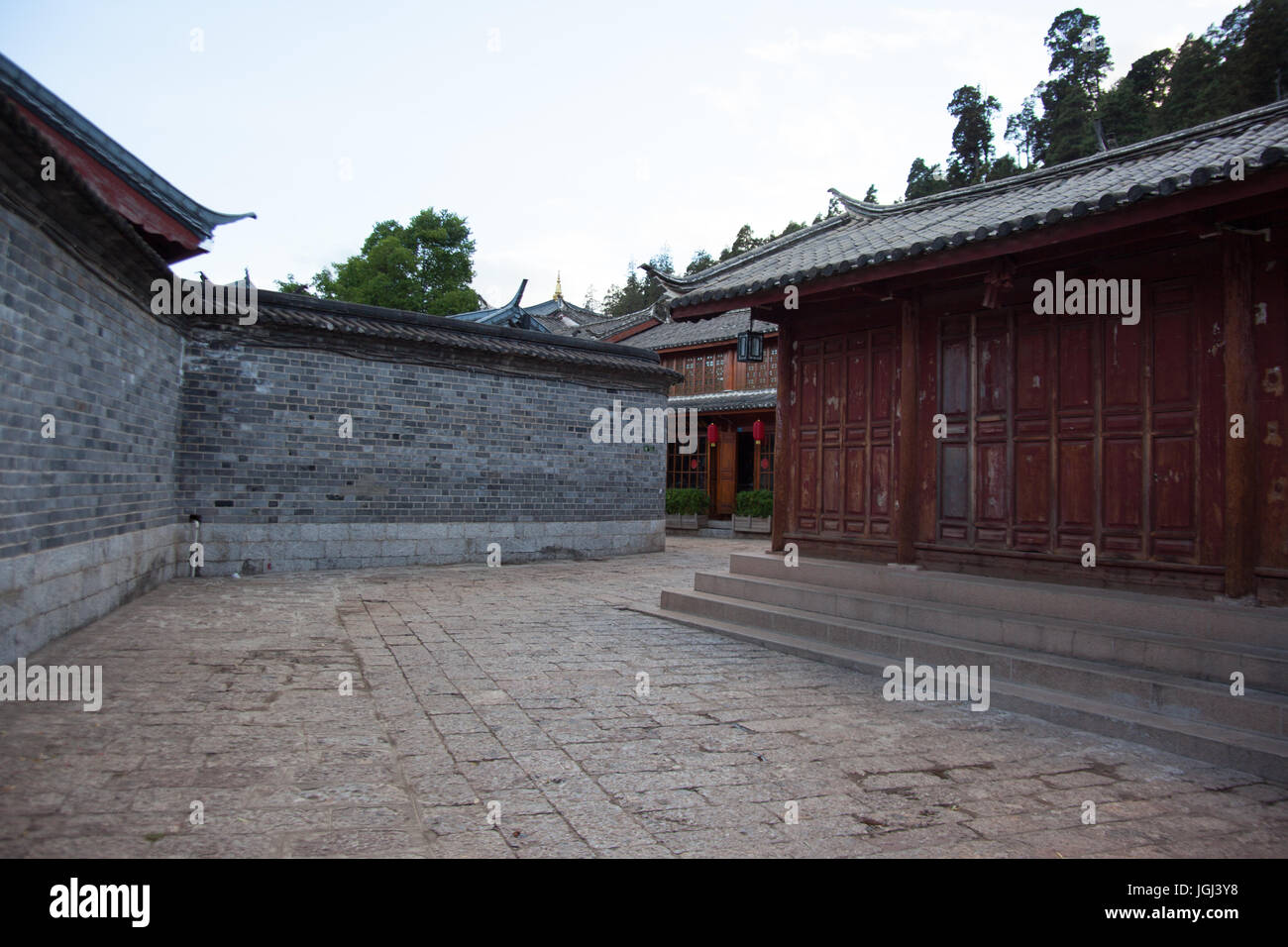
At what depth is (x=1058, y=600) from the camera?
5418 mm

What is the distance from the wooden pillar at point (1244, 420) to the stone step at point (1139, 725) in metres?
1.19

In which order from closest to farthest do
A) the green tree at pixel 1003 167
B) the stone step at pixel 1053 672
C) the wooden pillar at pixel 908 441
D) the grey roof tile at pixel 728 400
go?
the stone step at pixel 1053 672
the wooden pillar at pixel 908 441
the grey roof tile at pixel 728 400
the green tree at pixel 1003 167

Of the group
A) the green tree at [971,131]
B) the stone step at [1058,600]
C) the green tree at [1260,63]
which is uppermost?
the green tree at [971,131]

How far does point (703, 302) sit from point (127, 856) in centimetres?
623

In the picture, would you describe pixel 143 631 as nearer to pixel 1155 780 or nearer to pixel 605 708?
pixel 605 708

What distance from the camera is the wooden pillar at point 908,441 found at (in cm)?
666

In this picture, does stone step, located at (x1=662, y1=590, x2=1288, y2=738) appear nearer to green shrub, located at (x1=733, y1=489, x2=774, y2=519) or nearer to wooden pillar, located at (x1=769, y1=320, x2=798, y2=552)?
wooden pillar, located at (x1=769, y1=320, x2=798, y2=552)

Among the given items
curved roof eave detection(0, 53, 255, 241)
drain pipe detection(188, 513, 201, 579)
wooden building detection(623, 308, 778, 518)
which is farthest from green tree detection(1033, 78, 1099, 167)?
drain pipe detection(188, 513, 201, 579)

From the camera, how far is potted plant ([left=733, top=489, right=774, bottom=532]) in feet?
62.9

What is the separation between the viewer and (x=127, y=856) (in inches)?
104

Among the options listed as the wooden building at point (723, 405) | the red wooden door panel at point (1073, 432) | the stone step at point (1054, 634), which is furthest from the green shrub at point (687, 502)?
the red wooden door panel at point (1073, 432)

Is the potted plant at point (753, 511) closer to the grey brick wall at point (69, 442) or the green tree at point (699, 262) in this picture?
the grey brick wall at point (69, 442)

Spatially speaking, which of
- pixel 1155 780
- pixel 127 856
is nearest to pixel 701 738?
pixel 1155 780

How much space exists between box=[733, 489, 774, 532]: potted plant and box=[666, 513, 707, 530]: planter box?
4.22ft
